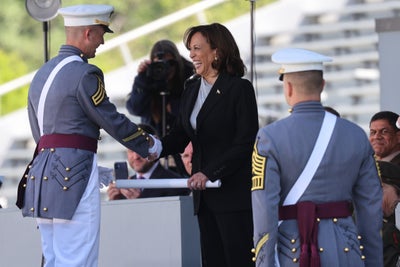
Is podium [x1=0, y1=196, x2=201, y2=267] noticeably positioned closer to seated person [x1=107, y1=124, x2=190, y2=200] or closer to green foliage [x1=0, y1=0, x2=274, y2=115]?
seated person [x1=107, y1=124, x2=190, y2=200]

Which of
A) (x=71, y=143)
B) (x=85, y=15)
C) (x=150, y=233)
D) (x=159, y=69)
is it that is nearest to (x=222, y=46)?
(x=85, y=15)

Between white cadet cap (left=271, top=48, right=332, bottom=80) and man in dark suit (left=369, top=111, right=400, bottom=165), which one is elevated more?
white cadet cap (left=271, top=48, right=332, bottom=80)

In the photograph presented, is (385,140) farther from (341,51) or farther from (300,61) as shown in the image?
(341,51)

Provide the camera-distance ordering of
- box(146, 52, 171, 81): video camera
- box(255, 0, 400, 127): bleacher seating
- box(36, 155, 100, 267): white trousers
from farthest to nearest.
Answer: box(255, 0, 400, 127): bleacher seating
box(146, 52, 171, 81): video camera
box(36, 155, 100, 267): white trousers

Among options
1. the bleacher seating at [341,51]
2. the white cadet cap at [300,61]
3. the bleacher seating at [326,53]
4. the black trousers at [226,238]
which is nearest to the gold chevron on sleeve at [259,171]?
the white cadet cap at [300,61]

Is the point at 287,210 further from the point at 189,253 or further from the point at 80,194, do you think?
the point at 189,253

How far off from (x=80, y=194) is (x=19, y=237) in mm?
1430

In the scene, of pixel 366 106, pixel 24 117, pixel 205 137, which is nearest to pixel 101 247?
pixel 205 137

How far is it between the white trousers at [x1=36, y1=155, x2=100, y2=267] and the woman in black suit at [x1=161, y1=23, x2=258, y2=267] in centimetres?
58

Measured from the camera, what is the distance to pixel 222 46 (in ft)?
22.9

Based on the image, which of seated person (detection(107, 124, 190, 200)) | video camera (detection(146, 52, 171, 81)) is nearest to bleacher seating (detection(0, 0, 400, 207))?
video camera (detection(146, 52, 171, 81))

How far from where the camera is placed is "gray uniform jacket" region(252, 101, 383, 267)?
5555mm

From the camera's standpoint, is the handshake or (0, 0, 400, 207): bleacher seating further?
(0, 0, 400, 207): bleacher seating

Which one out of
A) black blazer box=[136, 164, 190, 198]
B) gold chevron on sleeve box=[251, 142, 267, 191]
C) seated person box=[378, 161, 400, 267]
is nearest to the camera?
gold chevron on sleeve box=[251, 142, 267, 191]
